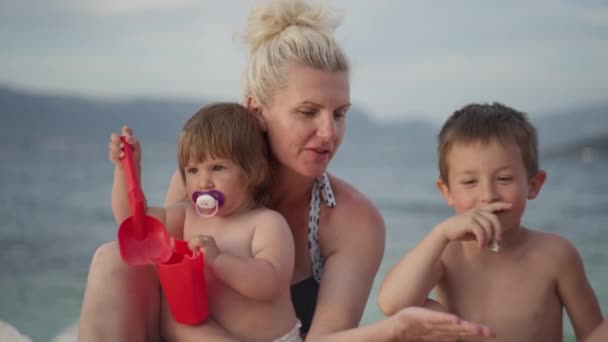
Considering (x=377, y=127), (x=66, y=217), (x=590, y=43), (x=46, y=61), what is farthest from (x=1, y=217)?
(x=590, y=43)

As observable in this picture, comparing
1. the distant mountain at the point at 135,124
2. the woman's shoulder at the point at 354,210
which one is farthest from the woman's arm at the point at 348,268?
the distant mountain at the point at 135,124

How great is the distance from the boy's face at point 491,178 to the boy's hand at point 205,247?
0.48m

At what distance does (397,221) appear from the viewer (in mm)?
6547

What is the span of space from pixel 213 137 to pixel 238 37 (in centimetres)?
35

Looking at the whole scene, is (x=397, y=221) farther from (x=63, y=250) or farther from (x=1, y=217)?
(x=1, y=217)

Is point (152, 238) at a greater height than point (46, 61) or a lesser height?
Result: lesser

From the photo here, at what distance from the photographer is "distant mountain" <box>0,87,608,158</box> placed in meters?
7.98

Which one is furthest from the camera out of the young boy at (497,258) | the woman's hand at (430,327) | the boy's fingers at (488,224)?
the young boy at (497,258)

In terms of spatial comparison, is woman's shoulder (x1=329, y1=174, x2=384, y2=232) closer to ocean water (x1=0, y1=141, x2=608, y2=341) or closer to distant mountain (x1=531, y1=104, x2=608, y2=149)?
ocean water (x1=0, y1=141, x2=608, y2=341)

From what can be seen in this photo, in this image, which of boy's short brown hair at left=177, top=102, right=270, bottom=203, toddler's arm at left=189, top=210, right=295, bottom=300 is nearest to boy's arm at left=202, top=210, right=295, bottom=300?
toddler's arm at left=189, top=210, right=295, bottom=300

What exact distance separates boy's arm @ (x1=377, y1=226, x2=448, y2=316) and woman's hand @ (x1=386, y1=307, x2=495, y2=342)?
9 centimetres

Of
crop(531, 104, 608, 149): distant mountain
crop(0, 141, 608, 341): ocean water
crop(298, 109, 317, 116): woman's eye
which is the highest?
crop(531, 104, 608, 149): distant mountain

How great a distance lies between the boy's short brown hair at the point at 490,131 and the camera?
1538mm

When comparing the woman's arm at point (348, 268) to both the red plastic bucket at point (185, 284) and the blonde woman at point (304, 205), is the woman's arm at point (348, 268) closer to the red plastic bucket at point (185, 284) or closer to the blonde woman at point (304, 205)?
the blonde woman at point (304, 205)
